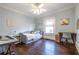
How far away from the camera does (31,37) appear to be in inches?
76.4

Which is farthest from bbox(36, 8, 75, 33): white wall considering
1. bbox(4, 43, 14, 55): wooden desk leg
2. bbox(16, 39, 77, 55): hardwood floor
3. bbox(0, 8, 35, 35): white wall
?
bbox(4, 43, 14, 55): wooden desk leg

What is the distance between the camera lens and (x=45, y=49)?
1877 mm

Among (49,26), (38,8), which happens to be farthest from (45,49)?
(38,8)

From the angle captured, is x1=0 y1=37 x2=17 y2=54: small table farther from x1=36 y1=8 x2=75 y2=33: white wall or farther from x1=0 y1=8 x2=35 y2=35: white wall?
x1=36 y1=8 x2=75 y2=33: white wall

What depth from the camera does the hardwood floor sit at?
6.00 ft

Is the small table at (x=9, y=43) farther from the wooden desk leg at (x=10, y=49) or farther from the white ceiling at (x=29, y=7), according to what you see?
the white ceiling at (x=29, y=7)

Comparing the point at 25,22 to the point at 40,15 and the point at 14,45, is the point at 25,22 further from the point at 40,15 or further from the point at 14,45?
the point at 14,45

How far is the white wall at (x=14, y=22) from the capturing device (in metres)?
1.76

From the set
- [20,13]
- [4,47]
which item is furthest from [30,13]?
[4,47]

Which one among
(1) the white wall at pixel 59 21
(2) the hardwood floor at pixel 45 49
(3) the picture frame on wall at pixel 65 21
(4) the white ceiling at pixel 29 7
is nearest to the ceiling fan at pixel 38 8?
(4) the white ceiling at pixel 29 7

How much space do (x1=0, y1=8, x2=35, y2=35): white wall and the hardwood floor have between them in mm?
335

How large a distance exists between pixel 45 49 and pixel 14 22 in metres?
0.83

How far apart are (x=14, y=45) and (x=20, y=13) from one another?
0.65m
